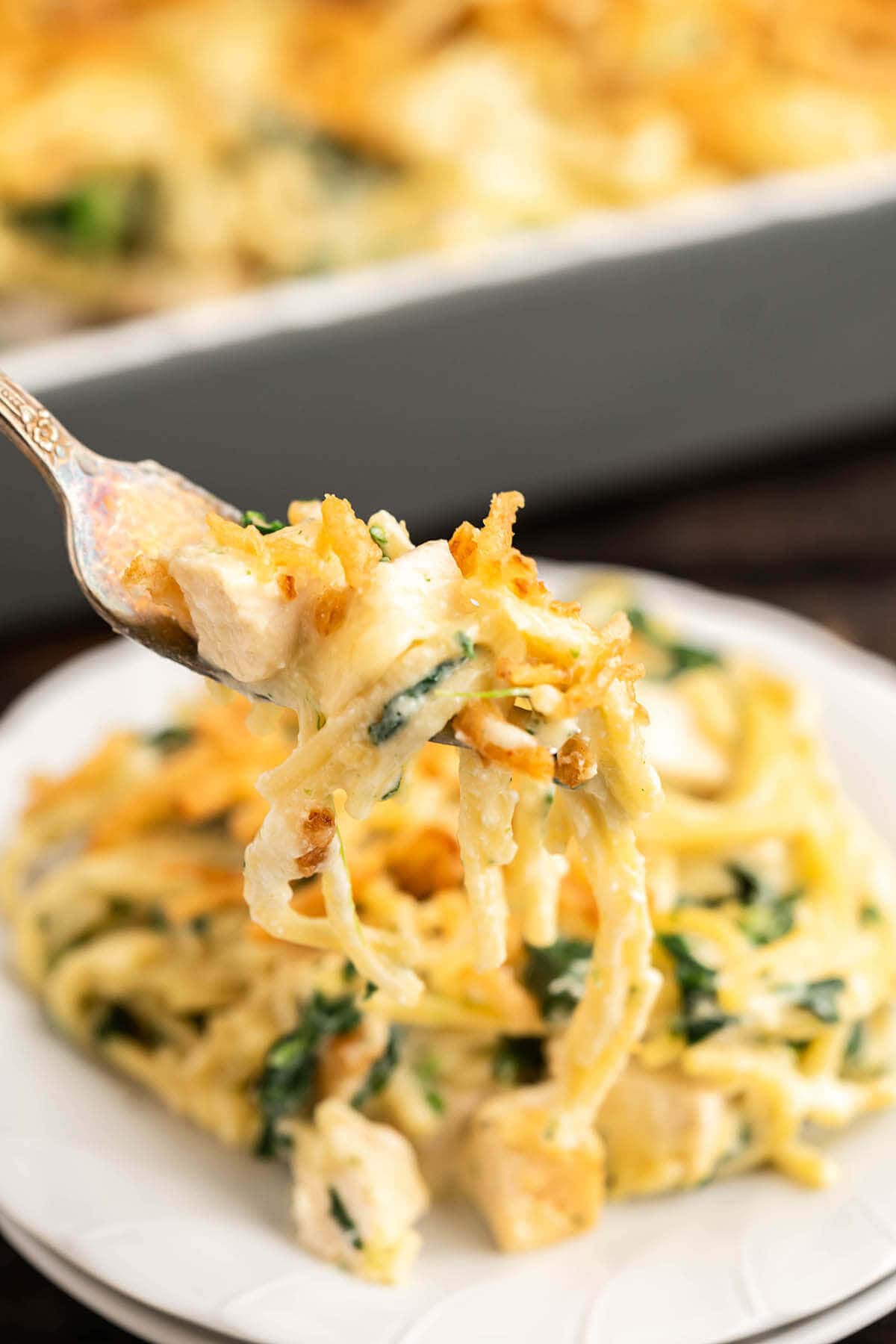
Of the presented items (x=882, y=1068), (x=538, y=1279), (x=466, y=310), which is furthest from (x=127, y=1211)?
(x=466, y=310)

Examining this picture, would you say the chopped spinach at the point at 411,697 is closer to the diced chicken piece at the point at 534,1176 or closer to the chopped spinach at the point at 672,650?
the diced chicken piece at the point at 534,1176

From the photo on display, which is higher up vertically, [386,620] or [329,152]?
[329,152]

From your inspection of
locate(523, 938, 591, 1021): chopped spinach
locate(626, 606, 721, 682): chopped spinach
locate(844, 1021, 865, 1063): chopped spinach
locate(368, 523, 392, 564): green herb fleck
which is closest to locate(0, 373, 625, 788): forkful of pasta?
locate(368, 523, 392, 564): green herb fleck

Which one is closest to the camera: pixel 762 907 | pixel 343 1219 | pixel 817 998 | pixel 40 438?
pixel 40 438

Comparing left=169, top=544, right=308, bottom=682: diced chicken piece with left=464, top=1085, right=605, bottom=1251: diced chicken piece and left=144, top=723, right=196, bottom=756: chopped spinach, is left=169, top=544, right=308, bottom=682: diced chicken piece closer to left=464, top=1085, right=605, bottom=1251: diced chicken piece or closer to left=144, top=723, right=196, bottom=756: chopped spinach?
left=464, top=1085, right=605, bottom=1251: diced chicken piece

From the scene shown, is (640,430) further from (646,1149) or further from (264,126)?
(646,1149)

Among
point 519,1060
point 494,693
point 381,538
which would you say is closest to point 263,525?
point 381,538

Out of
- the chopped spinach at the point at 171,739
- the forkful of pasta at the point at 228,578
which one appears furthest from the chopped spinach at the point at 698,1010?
the chopped spinach at the point at 171,739

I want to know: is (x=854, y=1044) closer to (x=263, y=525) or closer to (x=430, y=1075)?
(x=430, y=1075)
